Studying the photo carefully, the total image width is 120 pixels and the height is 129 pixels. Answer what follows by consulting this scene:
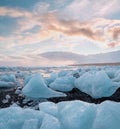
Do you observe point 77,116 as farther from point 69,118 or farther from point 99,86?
point 99,86

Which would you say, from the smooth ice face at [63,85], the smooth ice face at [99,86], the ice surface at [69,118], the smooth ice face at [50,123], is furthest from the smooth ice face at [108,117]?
the smooth ice face at [63,85]

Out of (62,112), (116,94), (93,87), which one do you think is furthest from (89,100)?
(62,112)

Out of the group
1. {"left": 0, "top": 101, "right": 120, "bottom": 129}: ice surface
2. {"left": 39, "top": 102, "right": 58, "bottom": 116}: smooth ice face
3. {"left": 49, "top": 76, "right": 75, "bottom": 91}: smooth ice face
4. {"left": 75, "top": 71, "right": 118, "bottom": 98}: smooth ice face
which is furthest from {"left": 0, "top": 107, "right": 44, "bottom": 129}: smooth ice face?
{"left": 49, "top": 76, "right": 75, "bottom": 91}: smooth ice face

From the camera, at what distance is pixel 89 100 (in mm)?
5527

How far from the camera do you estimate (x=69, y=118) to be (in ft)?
8.24

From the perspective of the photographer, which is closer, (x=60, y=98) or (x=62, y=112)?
(x=62, y=112)

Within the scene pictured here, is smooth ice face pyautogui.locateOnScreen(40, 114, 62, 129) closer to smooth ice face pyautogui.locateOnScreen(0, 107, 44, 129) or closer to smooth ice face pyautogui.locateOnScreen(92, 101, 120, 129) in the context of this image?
smooth ice face pyautogui.locateOnScreen(0, 107, 44, 129)

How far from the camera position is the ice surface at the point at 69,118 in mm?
2418

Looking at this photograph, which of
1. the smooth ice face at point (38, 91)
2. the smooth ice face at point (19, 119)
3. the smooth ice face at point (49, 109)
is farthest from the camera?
the smooth ice face at point (38, 91)

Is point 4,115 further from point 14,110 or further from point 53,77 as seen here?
point 53,77

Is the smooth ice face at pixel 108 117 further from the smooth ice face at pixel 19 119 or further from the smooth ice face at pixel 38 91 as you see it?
the smooth ice face at pixel 38 91

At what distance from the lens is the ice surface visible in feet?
7.93

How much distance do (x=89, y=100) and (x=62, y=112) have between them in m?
2.95

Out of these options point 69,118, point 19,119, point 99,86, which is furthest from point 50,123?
point 99,86
